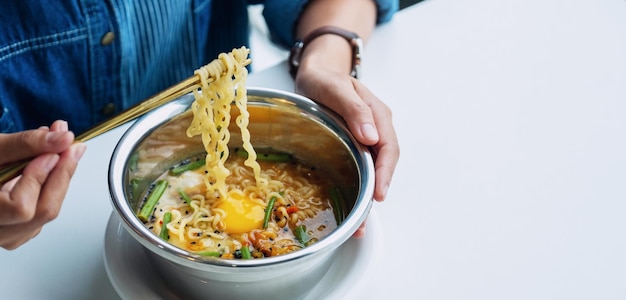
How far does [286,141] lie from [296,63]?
344 mm

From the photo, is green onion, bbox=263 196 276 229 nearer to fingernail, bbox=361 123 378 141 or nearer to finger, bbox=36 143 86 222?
fingernail, bbox=361 123 378 141

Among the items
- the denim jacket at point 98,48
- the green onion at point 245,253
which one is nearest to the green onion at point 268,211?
the green onion at point 245,253

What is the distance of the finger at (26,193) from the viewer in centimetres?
95

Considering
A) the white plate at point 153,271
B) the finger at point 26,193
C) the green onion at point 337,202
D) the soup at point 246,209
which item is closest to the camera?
the finger at point 26,193

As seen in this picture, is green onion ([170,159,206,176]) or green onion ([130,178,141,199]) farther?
green onion ([170,159,206,176])

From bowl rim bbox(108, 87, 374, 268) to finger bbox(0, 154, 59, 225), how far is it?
0.13 metres

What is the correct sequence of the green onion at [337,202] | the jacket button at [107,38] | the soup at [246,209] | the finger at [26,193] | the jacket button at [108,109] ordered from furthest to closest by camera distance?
1. the jacket button at [108,109]
2. the jacket button at [107,38]
3. the green onion at [337,202]
4. the soup at [246,209]
5. the finger at [26,193]

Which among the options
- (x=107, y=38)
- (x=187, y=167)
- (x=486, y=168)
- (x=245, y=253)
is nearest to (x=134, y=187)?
(x=187, y=167)

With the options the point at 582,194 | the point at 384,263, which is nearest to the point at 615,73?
the point at 582,194

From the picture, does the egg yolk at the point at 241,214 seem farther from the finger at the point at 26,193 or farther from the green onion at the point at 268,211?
the finger at the point at 26,193

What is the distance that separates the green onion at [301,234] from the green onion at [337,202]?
3.7 inches

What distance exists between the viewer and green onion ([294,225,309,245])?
125 centimetres

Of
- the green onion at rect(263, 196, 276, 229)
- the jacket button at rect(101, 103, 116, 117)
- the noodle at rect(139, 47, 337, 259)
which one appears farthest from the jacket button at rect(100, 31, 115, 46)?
the green onion at rect(263, 196, 276, 229)

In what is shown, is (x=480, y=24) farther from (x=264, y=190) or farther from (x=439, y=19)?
(x=264, y=190)
